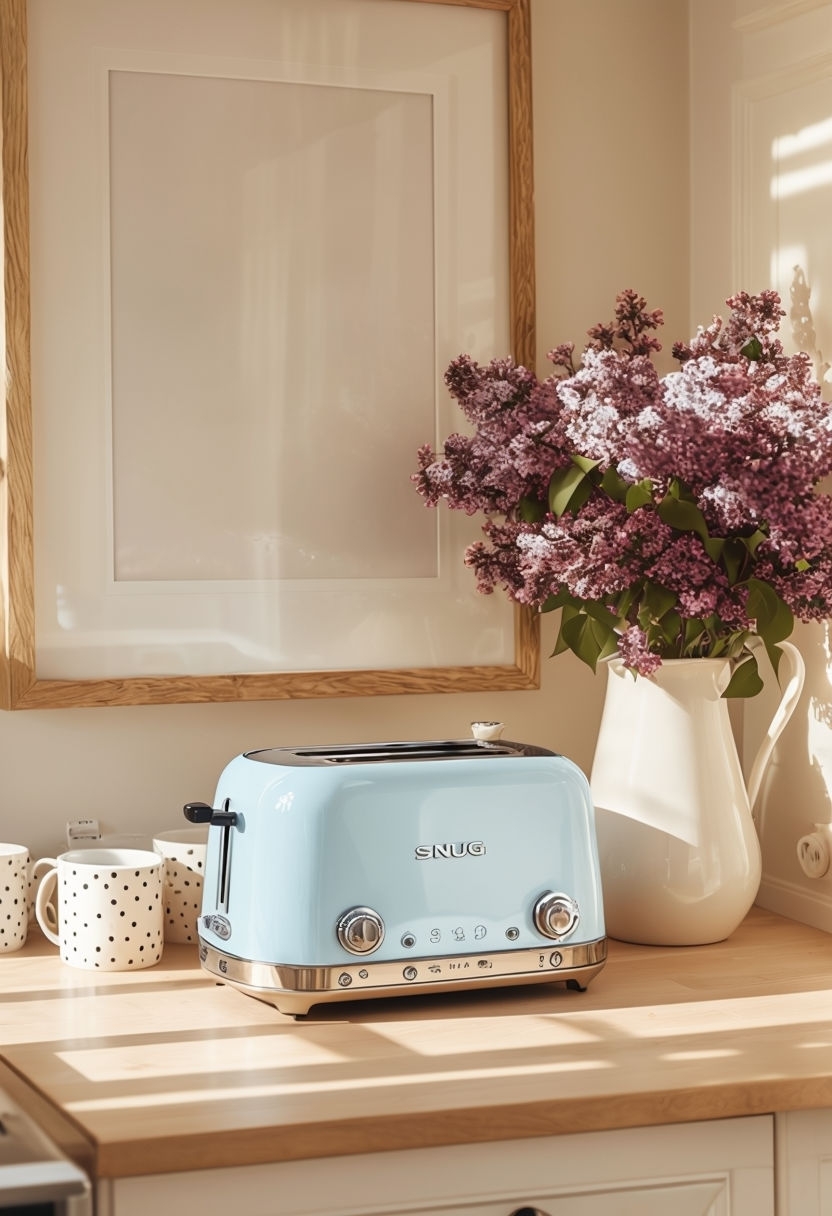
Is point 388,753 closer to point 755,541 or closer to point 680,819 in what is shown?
point 680,819

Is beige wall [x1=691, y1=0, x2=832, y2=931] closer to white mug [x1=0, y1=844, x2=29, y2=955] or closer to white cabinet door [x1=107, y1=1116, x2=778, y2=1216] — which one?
white cabinet door [x1=107, y1=1116, x2=778, y2=1216]

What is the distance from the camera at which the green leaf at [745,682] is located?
1.57 meters

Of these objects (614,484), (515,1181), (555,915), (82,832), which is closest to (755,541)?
(614,484)

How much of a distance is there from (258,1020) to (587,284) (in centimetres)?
102

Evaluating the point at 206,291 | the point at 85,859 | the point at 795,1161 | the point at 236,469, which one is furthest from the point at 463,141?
the point at 795,1161

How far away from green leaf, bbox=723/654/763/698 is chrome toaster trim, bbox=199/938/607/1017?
0.33 m

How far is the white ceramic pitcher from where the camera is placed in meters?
1.54

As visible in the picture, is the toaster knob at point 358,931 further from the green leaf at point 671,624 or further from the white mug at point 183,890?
the green leaf at point 671,624

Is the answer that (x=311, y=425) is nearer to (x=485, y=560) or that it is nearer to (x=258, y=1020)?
(x=485, y=560)

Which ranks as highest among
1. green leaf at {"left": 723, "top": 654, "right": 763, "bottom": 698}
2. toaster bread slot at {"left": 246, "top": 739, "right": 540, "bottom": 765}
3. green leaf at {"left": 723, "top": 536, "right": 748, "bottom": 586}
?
green leaf at {"left": 723, "top": 536, "right": 748, "bottom": 586}

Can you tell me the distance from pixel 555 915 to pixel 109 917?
0.45 metres

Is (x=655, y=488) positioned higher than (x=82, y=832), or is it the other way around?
(x=655, y=488)

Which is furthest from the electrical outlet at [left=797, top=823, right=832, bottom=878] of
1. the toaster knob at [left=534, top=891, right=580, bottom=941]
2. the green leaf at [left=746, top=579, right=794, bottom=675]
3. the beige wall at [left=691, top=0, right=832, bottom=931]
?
the toaster knob at [left=534, top=891, right=580, bottom=941]

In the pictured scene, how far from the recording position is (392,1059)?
3.94 ft
